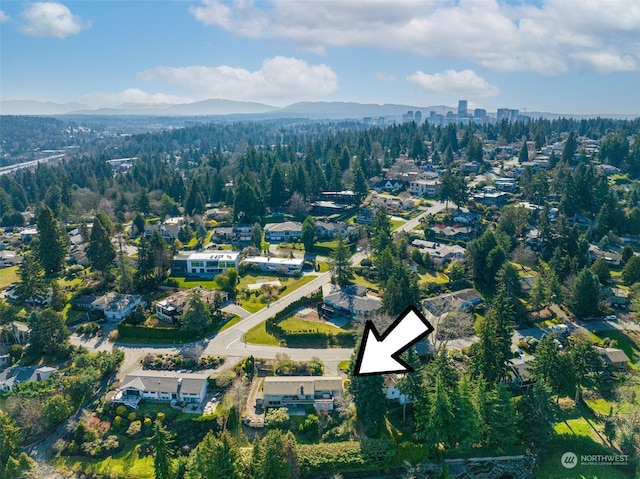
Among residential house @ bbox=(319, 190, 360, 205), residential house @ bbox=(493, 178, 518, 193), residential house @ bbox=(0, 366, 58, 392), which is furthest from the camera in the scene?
residential house @ bbox=(493, 178, 518, 193)

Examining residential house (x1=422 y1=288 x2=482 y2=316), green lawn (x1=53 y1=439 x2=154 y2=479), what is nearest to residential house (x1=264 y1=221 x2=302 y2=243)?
residential house (x1=422 y1=288 x2=482 y2=316)

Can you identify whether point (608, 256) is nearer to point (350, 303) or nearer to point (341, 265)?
point (341, 265)

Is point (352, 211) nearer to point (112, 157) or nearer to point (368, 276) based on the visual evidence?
point (368, 276)

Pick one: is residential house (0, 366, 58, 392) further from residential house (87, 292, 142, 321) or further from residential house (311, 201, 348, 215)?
residential house (311, 201, 348, 215)

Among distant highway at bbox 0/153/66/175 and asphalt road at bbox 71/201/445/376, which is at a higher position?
distant highway at bbox 0/153/66/175

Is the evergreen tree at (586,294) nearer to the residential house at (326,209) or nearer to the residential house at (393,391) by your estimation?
the residential house at (393,391)

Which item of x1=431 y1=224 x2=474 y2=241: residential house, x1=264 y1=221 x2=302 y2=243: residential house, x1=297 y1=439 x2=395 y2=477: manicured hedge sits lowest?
x1=297 y1=439 x2=395 y2=477: manicured hedge

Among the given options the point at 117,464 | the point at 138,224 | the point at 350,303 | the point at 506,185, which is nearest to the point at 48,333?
the point at 117,464
